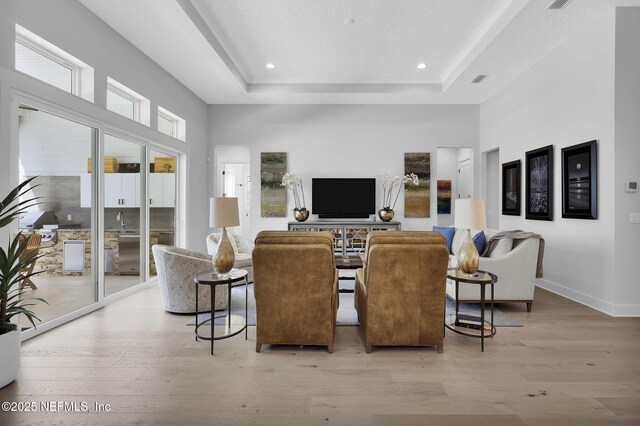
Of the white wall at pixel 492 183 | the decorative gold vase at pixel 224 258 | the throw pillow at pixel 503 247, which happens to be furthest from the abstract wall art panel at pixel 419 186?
the decorative gold vase at pixel 224 258

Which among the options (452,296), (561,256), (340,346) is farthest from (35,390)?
(561,256)

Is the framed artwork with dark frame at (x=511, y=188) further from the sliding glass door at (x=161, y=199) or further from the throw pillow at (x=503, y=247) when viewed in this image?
the sliding glass door at (x=161, y=199)

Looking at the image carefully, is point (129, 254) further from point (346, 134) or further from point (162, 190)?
point (346, 134)

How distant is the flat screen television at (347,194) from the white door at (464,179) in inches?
109

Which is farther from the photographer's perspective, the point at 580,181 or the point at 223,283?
the point at 580,181

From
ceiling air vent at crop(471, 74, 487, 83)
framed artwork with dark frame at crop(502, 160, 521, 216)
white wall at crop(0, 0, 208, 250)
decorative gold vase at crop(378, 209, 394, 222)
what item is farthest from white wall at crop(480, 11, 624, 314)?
white wall at crop(0, 0, 208, 250)

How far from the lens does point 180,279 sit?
3.57 m

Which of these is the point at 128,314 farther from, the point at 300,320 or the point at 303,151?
the point at 303,151

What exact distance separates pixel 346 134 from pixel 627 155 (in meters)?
4.36

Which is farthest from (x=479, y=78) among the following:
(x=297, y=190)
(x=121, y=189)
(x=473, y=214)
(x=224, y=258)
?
(x=121, y=189)

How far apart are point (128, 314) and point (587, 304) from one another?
5.23m

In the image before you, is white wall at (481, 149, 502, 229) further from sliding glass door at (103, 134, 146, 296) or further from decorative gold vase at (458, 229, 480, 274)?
sliding glass door at (103, 134, 146, 296)

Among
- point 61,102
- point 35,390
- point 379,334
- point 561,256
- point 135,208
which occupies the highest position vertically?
point 61,102

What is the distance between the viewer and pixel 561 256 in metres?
4.34
